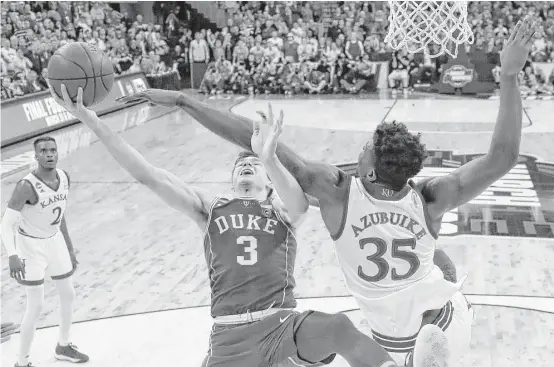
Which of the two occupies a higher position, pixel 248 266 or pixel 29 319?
pixel 248 266

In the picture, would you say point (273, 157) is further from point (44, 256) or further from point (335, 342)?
point (44, 256)

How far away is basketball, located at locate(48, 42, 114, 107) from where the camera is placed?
4.00m

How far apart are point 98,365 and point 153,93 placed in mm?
2652

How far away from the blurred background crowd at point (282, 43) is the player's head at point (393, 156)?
16.8 m

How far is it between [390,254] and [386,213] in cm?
17

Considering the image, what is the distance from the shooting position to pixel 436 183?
330 cm

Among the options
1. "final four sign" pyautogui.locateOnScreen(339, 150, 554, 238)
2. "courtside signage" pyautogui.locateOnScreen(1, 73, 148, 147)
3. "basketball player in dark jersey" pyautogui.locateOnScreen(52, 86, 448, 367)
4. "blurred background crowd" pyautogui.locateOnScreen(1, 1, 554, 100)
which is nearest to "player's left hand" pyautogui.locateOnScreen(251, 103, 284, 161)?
"basketball player in dark jersey" pyautogui.locateOnScreen(52, 86, 448, 367)

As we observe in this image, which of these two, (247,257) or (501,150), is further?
(247,257)

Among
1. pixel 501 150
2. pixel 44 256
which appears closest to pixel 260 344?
pixel 501 150

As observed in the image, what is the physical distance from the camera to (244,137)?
3184 mm

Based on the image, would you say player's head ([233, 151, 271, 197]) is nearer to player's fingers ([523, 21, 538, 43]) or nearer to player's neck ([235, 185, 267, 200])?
player's neck ([235, 185, 267, 200])

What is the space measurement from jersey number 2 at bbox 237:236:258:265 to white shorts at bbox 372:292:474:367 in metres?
→ 0.77

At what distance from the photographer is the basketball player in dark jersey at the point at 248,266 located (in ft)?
11.8

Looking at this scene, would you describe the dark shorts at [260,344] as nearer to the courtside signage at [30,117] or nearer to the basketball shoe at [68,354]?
the basketball shoe at [68,354]
